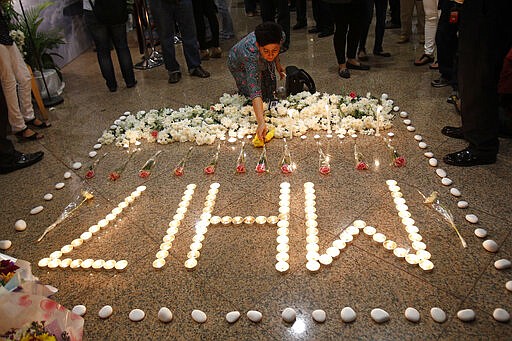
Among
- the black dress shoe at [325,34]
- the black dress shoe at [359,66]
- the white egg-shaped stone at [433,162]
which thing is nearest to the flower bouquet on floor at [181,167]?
the white egg-shaped stone at [433,162]

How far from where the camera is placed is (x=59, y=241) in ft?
7.98

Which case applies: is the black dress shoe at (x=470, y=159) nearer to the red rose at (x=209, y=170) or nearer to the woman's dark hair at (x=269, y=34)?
the woman's dark hair at (x=269, y=34)

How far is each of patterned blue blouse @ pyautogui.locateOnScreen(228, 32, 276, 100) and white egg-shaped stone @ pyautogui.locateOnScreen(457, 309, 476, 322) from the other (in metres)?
2.04

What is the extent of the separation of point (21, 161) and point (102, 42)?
5.75 feet

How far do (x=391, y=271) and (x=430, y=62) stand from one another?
328 cm

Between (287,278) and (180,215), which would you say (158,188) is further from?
(287,278)

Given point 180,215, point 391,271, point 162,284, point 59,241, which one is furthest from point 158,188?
point 391,271

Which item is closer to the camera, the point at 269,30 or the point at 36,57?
the point at 269,30

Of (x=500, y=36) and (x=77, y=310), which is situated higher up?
(x=500, y=36)

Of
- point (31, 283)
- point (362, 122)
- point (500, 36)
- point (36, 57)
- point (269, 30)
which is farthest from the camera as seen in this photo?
point (36, 57)

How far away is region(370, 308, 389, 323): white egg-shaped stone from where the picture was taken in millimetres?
1736

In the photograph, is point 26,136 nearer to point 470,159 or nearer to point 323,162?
point 323,162

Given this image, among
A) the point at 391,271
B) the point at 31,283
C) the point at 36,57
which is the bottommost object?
the point at 391,271

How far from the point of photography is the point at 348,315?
1761 millimetres
